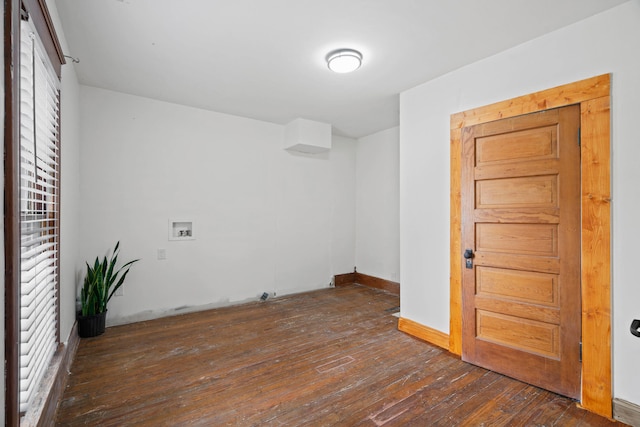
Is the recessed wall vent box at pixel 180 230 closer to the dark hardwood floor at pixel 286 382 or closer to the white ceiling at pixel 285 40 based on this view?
the dark hardwood floor at pixel 286 382

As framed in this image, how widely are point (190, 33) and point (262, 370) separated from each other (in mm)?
2699

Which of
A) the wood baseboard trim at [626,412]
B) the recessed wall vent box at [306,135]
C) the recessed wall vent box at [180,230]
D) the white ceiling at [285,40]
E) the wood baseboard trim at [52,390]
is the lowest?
the wood baseboard trim at [626,412]

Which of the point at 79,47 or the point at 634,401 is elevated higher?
the point at 79,47

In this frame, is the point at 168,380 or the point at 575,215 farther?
the point at 168,380

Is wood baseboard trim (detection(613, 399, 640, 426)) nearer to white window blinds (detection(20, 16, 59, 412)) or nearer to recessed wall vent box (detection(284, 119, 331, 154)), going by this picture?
white window blinds (detection(20, 16, 59, 412))

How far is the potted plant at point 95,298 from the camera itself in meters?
3.01

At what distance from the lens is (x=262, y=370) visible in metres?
2.49

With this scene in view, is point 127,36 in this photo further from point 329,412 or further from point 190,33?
point 329,412

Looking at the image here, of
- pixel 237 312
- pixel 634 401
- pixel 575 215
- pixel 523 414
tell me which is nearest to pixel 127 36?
pixel 237 312

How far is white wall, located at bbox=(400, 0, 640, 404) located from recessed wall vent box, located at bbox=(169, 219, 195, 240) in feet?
8.69

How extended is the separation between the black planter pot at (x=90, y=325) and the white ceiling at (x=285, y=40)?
2417mm

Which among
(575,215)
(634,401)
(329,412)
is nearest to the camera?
(634,401)

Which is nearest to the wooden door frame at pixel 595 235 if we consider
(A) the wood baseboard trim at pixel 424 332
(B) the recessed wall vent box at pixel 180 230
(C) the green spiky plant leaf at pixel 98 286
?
(A) the wood baseboard trim at pixel 424 332

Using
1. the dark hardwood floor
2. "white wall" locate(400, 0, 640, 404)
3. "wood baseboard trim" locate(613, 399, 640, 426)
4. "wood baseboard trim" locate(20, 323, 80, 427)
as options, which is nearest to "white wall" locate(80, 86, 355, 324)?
the dark hardwood floor
